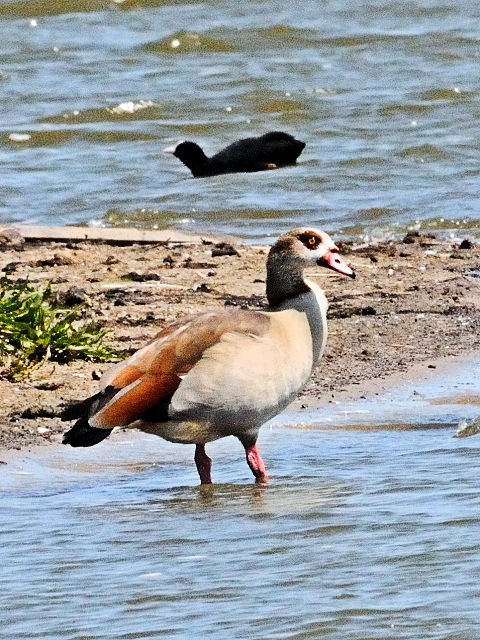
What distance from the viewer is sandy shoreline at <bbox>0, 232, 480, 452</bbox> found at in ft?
25.2

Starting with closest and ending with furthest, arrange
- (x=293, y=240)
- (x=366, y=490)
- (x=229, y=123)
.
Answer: (x=366, y=490), (x=293, y=240), (x=229, y=123)

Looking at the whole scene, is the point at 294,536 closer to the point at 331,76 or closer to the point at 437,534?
the point at 437,534

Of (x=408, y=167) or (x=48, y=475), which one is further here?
(x=408, y=167)

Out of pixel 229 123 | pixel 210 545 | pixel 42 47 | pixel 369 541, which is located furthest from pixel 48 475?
pixel 42 47

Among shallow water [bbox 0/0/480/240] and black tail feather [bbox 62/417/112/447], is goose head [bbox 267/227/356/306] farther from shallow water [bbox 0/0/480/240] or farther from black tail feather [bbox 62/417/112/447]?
shallow water [bbox 0/0/480/240]

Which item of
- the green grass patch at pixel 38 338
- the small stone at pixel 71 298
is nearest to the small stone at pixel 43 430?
the green grass patch at pixel 38 338

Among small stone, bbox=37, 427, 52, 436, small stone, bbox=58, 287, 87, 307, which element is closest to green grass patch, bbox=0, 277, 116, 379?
small stone, bbox=37, 427, 52, 436

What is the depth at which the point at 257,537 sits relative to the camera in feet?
18.1

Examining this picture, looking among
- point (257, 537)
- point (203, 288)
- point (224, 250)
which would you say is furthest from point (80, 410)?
point (224, 250)

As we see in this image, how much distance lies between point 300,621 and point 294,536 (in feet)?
3.14

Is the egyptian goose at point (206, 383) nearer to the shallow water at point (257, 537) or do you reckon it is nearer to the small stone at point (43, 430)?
the shallow water at point (257, 537)

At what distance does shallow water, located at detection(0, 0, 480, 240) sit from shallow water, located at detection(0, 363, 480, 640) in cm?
583

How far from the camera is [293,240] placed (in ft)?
22.8

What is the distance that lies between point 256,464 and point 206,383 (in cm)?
43
